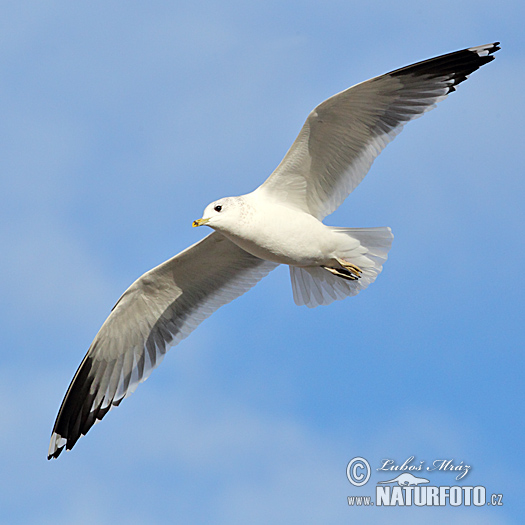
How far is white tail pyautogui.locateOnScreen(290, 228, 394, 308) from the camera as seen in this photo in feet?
22.3

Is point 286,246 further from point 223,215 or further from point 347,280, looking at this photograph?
point 347,280

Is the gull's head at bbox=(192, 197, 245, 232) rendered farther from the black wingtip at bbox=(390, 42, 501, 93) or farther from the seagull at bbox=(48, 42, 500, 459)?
the black wingtip at bbox=(390, 42, 501, 93)

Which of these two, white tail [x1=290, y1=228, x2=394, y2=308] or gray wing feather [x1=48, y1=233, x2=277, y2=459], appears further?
gray wing feather [x1=48, y1=233, x2=277, y2=459]

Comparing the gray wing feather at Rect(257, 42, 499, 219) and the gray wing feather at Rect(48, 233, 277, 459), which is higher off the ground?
the gray wing feather at Rect(257, 42, 499, 219)

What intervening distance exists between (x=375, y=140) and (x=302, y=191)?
73 centimetres

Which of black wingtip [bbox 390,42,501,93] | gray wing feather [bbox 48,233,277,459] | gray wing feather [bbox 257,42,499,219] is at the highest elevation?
black wingtip [bbox 390,42,501,93]

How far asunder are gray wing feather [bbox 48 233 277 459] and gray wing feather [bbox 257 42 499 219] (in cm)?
104

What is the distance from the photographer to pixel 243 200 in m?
6.48

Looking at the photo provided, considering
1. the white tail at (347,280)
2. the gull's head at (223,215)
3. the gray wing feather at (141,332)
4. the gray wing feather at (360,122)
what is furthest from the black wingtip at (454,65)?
the gray wing feather at (141,332)

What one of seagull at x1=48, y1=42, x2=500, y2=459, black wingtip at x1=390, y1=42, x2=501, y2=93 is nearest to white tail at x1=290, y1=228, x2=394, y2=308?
seagull at x1=48, y1=42, x2=500, y2=459

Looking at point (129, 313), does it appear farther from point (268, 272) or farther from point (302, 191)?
point (302, 191)

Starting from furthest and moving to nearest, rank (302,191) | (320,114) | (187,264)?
(187,264)
(302,191)
(320,114)

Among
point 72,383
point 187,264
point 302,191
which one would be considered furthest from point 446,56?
point 72,383

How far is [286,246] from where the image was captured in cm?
652
